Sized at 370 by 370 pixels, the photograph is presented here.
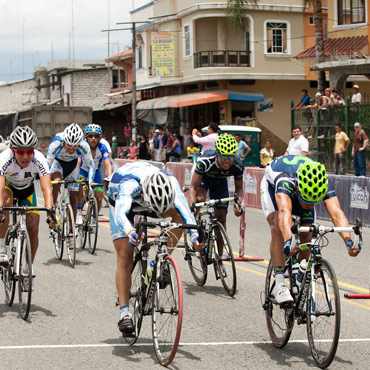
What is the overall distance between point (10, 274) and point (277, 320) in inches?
125

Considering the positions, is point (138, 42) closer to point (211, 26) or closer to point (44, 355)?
point (211, 26)

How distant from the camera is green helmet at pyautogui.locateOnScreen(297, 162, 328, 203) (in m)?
6.73

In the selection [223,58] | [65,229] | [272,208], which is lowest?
[65,229]

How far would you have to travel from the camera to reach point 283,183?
735cm

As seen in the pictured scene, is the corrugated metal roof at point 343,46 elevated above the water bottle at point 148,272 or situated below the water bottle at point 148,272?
above

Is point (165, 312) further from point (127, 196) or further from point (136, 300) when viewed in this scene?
point (127, 196)

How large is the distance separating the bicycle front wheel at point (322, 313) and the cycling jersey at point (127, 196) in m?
1.28

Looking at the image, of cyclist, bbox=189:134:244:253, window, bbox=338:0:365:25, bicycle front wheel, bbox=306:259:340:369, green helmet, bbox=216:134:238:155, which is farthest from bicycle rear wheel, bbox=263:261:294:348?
window, bbox=338:0:365:25

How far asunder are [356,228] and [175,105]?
3789cm

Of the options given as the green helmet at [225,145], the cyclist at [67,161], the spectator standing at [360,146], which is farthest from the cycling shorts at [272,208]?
the spectator standing at [360,146]

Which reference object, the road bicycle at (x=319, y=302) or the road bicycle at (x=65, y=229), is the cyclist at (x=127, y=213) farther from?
the road bicycle at (x=65, y=229)

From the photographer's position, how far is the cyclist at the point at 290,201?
22.1 ft

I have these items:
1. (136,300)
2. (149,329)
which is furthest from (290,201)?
(149,329)

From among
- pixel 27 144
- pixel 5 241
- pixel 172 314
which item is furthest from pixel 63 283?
pixel 172 314
